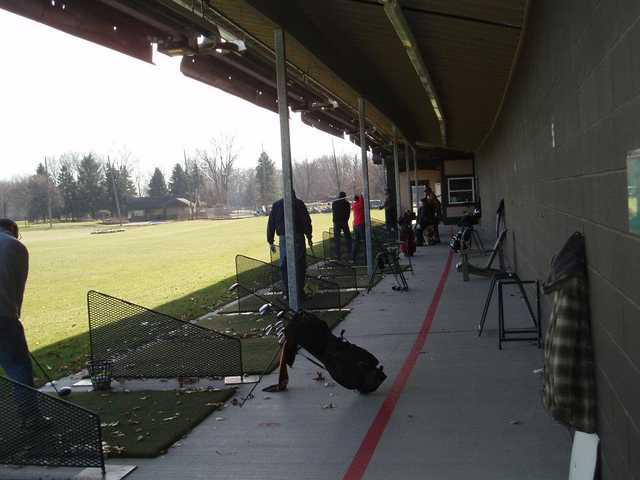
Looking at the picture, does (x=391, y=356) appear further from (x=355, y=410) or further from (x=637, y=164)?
(x=637, y=164)

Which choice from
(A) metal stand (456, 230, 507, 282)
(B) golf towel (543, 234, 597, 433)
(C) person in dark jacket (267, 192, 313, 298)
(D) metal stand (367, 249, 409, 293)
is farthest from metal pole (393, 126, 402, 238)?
(B) golf towel (543, 234, 597, 433)

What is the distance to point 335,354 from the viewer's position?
23.5ft

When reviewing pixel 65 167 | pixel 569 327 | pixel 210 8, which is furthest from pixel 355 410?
pixel 65 167

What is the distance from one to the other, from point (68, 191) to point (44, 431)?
10913 cm

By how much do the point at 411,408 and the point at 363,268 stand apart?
1316cm

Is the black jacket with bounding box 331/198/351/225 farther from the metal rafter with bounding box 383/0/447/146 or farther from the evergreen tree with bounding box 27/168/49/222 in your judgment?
the evergreen tree with bounding box 27/168/49/222

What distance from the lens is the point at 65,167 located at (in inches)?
4345

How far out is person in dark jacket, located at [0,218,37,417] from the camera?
241 inches

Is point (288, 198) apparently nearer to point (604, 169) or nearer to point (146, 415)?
point (146, 415)

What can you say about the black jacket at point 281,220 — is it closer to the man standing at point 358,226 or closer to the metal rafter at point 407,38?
the metal rafter at point 407,38

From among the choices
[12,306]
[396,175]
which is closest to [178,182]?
[396,175]

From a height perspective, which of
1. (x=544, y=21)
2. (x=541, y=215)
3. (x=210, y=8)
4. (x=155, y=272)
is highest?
(x=210, y=8)

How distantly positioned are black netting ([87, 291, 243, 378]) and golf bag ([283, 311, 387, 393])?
918 millimetres

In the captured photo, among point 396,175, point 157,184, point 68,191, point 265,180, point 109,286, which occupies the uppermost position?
point 157,184
